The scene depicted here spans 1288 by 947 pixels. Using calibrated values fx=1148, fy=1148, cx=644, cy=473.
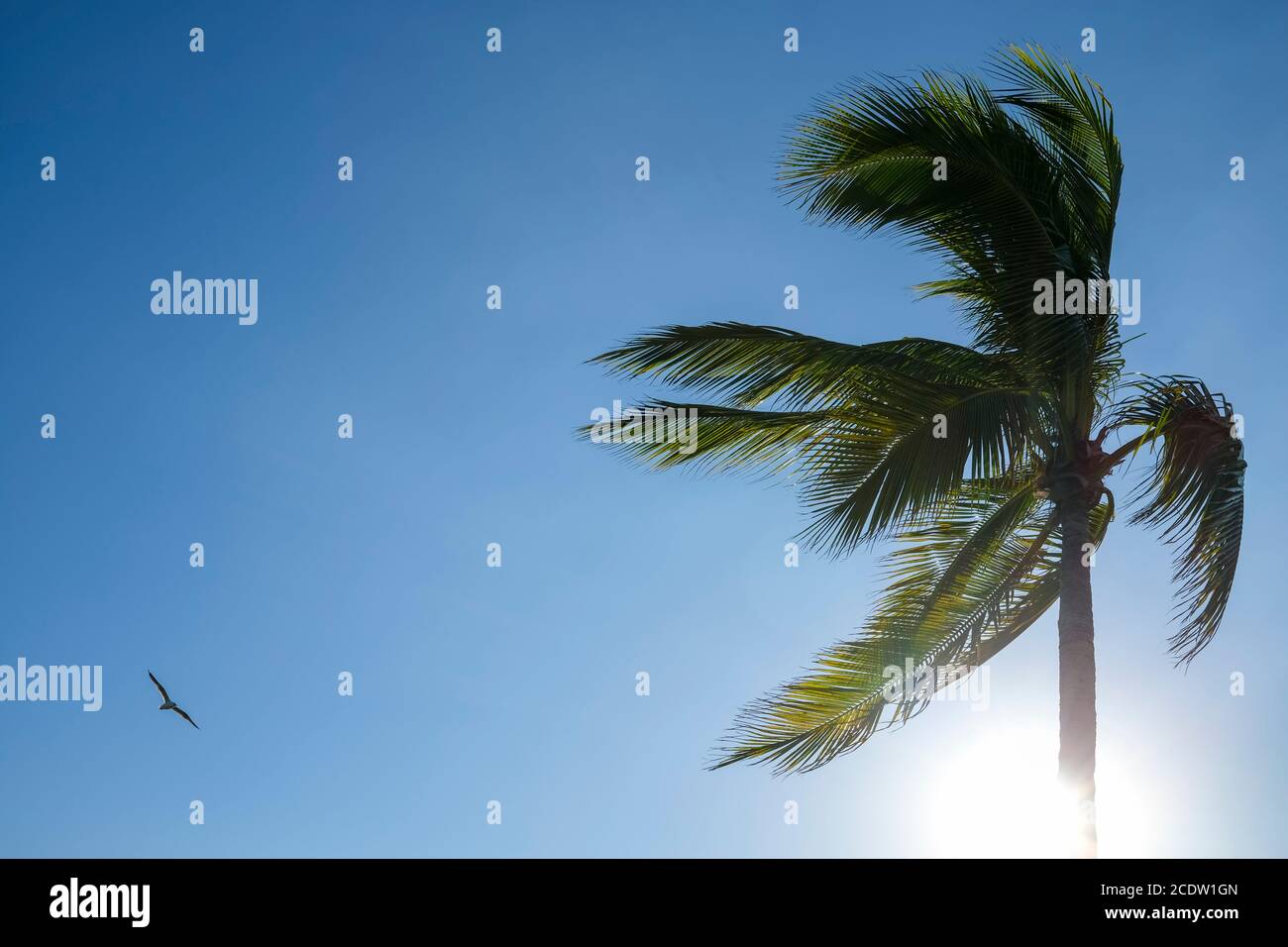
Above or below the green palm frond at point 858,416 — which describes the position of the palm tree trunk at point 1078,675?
below

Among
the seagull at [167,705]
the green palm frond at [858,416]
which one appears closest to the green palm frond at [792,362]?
the green palm frond at [858,416]

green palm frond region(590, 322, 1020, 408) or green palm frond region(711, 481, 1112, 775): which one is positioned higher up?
green palm frond region(590, 322, 1020, 408)

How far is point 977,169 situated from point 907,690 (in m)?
5.12

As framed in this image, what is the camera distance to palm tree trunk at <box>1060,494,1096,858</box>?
9.77 m

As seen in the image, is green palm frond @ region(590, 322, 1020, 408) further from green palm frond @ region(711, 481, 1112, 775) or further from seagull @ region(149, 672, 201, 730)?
seagull @ region(149, 672, 201, 730)

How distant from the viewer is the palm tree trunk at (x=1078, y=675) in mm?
9773

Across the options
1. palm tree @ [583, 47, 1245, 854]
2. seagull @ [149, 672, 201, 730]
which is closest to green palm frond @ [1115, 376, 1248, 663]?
palm tree @ [583, 47, 1245, 854]

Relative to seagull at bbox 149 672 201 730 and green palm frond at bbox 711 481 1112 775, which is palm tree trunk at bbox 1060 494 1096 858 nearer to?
green palm frond at bbox 711 481 1112 775

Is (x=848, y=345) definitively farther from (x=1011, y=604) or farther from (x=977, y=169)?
(x=1011, y=604)

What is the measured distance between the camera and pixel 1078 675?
33.6ft

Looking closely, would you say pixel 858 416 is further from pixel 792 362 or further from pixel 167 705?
pixel 167 705

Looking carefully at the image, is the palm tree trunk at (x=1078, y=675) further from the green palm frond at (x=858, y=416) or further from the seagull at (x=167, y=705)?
the seagull at (x=167, y=705)
